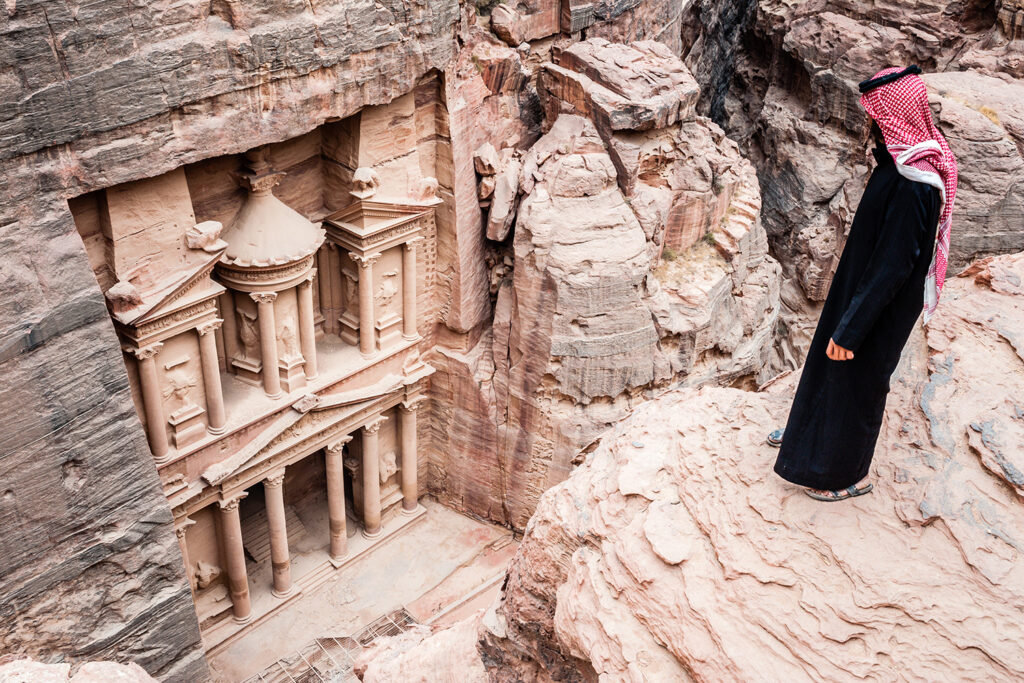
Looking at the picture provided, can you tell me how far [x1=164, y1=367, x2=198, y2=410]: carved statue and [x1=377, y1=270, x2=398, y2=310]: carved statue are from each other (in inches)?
136

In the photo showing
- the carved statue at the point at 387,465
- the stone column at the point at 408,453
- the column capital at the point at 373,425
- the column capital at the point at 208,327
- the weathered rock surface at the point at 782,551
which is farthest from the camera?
the carved statue at the point at 387,465

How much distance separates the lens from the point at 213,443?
1366cm

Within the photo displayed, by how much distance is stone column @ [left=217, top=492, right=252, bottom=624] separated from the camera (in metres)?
14.4

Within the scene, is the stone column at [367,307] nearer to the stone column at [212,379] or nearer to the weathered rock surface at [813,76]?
the stone column at [212,379]

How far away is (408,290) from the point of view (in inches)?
624

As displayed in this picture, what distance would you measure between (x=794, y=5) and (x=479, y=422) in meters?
14.7

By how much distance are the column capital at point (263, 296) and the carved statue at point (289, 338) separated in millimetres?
648

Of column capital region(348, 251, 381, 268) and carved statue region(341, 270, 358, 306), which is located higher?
column capital region(348, 251, 381, 268)

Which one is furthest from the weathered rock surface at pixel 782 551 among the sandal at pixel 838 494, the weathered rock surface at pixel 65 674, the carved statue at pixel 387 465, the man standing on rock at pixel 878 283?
the carved statue at pixel 387 465

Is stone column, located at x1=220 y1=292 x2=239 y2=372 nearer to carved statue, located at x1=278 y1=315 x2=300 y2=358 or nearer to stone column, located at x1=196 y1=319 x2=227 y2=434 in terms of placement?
stone column, located at x1=196 y1=319 x2=227 y2=434

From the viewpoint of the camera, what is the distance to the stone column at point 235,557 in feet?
47.1

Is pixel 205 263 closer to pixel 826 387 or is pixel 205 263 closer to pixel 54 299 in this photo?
pixel 54 299

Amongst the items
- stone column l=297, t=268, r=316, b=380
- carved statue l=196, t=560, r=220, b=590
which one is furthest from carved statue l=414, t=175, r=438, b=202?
carved statue l=196, t=560, r=220, b=590

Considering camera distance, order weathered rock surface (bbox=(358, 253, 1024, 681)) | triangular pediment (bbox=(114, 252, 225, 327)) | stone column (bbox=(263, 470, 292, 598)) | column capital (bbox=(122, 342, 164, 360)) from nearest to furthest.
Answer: weathered rock surface (bbox=(358, 253, 1024, 681)) → triangular pediment (bbox=(114, 252, 225, 327)) → column capital (bbox=(122, 342, 164, 360)) → stone column (bbox=(263, 470, 292, 598))
